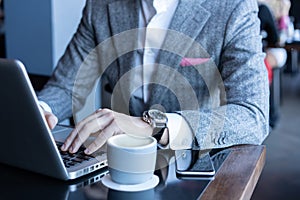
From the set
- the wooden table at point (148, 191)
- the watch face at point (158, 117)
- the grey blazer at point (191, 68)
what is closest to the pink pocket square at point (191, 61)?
the grey blazer at point (191, 68)

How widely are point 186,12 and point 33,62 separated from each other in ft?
4.56

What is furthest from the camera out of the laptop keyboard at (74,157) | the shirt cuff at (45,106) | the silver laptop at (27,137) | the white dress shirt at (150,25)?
the white dress shirt at (150,25)

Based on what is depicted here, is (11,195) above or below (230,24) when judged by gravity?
below

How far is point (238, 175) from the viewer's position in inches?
30.9

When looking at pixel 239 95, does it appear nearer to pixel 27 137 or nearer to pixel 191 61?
pixel 191 61

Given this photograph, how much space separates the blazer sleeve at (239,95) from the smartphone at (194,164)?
3cm

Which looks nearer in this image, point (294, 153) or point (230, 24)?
point (230, 24)

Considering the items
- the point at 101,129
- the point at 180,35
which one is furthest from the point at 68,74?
the point at 101,129

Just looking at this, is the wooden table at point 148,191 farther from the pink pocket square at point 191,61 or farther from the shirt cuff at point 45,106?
the pink pocket square at point 191,61

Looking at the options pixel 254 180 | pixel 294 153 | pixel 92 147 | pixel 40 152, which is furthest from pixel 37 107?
pixel 294 153

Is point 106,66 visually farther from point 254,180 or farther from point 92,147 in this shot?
point 254,180

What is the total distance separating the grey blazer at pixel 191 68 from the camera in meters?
0.98

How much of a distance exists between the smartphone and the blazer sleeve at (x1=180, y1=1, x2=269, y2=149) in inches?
1.1

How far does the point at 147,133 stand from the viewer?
3.03 ft
